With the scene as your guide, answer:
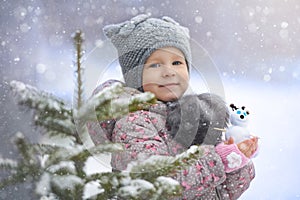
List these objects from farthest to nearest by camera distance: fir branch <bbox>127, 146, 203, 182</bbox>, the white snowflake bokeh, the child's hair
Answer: the white snowflake bokeh
the child's hair
fir branch <bbox>127, 146, 203, 182</bbox>

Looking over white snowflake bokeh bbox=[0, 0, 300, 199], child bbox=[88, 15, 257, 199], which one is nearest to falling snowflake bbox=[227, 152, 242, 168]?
child bbox=[88, 15, 257, 199]

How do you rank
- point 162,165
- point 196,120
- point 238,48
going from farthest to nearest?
point 238,48 < point 196,120 < point 162,165

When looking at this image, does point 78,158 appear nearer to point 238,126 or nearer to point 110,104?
point 110,104

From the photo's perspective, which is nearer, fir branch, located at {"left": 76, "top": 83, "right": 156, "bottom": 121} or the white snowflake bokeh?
fir branch, located at {"left": 76, "top": 83, "right": 156, "bottom": 121}

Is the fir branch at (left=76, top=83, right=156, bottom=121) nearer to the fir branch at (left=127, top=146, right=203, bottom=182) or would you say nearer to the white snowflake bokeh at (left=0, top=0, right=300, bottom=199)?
the fir branch at (left=127, top=146, right=203, bottom=182)

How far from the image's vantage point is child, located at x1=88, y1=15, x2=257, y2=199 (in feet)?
3.28

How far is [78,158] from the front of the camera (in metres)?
0.98

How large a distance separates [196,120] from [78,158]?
26 cm

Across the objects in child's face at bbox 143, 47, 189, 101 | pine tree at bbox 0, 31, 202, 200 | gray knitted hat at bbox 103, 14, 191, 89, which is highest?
gray knitted hat at bbox 103, 14, 191, 89

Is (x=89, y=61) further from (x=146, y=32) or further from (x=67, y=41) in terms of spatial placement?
(x=67, y=41)

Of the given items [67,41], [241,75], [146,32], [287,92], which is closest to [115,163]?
[146,32]

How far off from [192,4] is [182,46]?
0.99 m

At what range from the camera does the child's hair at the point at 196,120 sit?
3.47ft

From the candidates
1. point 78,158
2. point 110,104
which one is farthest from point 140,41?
point 78,158
